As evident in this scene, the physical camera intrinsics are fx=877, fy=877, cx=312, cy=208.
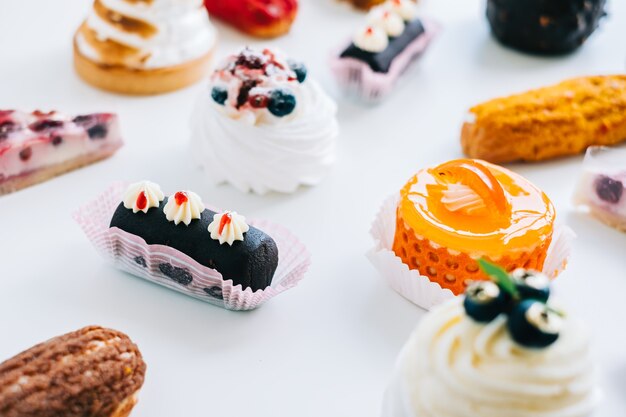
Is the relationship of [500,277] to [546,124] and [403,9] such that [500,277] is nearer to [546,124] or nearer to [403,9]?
[546,124]

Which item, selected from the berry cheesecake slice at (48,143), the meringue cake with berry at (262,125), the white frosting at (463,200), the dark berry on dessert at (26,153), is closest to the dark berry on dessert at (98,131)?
the berry cheesecake slice at (48,143)

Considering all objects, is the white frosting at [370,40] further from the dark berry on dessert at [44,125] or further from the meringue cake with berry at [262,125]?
the dark berry on dessert at [44,125]

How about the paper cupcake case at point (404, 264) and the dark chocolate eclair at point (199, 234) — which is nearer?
the dark chocolate eclair at point (199, 234)

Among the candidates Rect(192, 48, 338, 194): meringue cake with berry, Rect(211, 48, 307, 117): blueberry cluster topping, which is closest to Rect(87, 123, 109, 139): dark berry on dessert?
Rect(192, 48, 338, 194): meringue cake with berry

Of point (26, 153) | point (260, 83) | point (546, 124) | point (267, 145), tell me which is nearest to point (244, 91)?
point (260, 83)

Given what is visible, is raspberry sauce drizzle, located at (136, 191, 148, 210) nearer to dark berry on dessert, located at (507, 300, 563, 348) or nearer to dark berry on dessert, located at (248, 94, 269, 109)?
dark berry on dessert, located at (248, 94, 269, 109)

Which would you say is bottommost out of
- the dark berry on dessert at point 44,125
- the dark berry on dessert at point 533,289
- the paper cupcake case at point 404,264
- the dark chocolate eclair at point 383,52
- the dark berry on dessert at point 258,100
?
the dark berry on dessert at point 44,125
